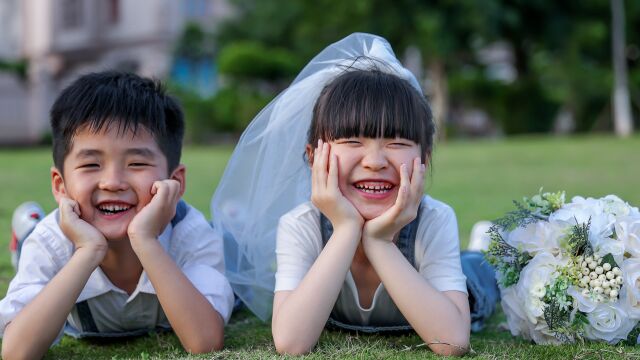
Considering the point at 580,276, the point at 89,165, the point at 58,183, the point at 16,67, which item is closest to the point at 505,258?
the point at 580,276

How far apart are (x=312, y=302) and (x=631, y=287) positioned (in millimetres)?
1079

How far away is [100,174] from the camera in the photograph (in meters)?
2.78

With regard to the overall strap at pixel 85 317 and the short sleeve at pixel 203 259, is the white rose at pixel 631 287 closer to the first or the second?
the short sleeve at pixel 203 259

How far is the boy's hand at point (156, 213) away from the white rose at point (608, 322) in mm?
1466

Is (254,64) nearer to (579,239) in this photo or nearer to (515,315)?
(515,315)

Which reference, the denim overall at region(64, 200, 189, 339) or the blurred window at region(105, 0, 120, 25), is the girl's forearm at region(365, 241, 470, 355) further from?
the blurred window at region(105, 0, 120, 25)

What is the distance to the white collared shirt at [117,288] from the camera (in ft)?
9.27


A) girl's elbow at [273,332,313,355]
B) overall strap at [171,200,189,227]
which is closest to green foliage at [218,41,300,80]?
overall strap at [171,200,189,227]

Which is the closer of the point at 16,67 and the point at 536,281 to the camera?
the point at 536,281

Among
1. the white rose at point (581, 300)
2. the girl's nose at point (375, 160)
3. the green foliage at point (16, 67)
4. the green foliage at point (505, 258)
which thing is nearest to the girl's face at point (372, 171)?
the girl's nose at point (375, 160)

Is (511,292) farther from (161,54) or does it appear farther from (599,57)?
(161,54)

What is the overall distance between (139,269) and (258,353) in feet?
2.12

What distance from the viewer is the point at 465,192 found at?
906 centimetres

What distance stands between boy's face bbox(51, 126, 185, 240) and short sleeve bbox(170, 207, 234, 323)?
31 cm
